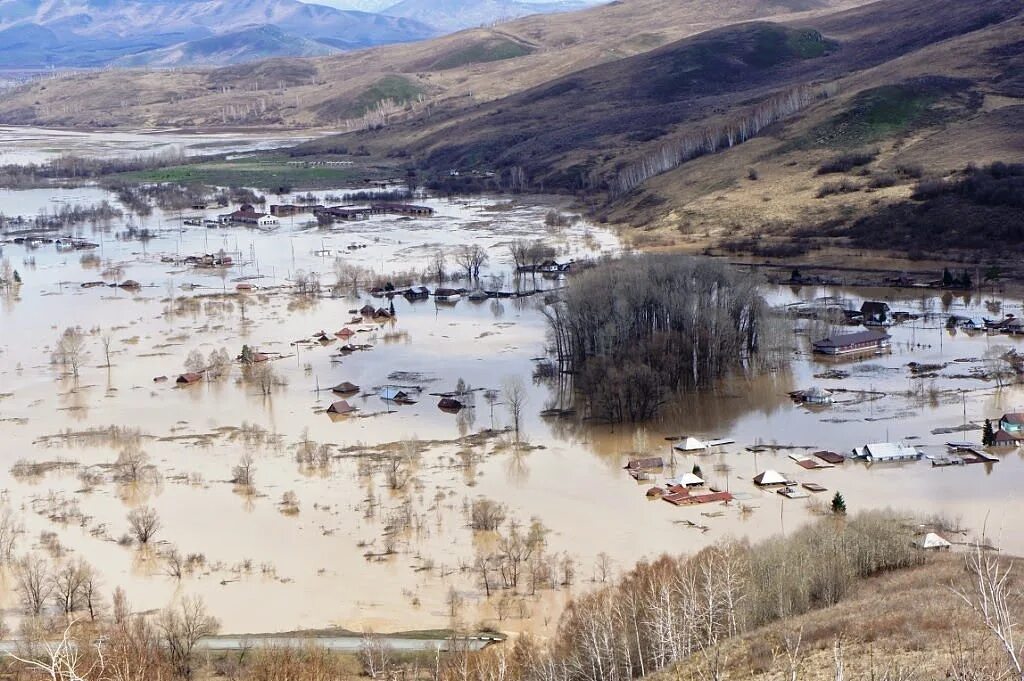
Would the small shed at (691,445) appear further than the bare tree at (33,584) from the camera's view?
Yes

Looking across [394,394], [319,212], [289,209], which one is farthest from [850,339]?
[289,209]

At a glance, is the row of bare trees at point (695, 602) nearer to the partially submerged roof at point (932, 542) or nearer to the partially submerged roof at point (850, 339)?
the partially submerged roof at point (932, 542)

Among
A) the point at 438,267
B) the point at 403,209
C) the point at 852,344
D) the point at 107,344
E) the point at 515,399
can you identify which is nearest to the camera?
the point at 515,399

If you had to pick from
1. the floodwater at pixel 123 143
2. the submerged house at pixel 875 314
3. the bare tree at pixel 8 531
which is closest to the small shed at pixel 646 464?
the bare tree at pixel 8 531

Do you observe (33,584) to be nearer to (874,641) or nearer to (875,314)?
(874,641)

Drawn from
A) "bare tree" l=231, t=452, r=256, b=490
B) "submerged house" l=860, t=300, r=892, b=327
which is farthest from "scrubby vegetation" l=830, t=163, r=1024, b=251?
"bare tree" l=231, t=452, r=256, b=490

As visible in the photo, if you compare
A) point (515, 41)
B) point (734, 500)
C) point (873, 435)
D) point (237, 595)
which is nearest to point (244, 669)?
point (237, 595)
